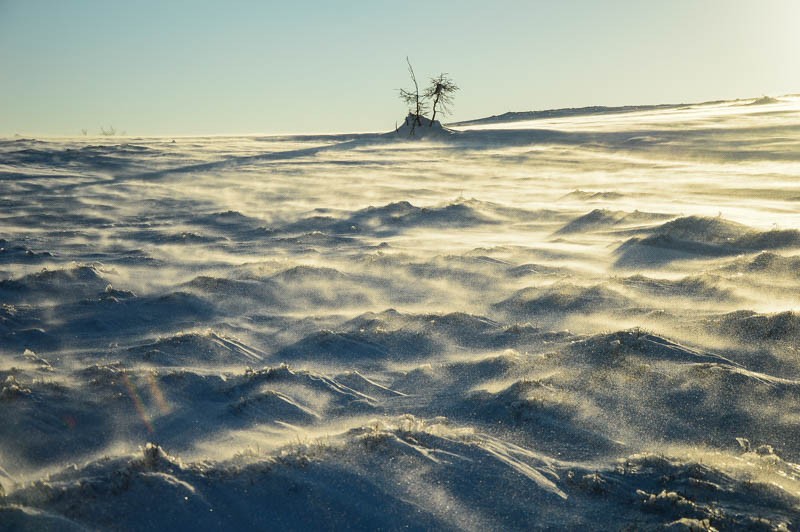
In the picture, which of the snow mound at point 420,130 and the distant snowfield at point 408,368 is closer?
the distant snowfield at point 408,368

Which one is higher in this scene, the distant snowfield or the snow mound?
the snow mound

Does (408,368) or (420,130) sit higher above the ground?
(420,130)

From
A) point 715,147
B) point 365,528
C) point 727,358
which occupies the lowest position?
point 365,528

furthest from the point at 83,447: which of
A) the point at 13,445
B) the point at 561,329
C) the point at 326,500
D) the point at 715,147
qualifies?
the point at 715,147

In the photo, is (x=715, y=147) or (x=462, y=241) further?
(x=715, y=147)

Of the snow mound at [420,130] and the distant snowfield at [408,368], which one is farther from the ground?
the snow mound at [420,130]

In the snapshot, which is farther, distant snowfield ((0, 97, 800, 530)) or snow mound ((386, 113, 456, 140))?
snow mound ((386, 113, 456, 140))

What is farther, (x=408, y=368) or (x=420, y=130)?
(x=420, y=130)

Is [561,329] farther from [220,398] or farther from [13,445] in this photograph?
[13,445]
